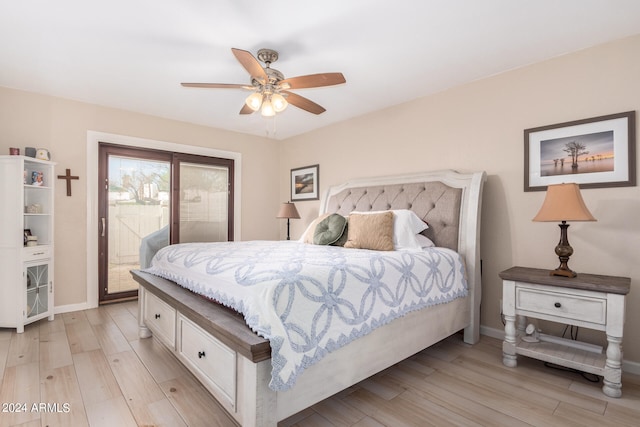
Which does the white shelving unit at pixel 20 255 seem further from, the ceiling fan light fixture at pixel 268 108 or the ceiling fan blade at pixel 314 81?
the ceiling fan blade at pixel 314 81

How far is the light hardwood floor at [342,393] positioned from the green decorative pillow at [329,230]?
1.25m

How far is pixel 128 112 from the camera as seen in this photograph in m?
3.93

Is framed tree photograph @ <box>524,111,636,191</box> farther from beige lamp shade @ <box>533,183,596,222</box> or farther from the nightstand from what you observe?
the nightstand

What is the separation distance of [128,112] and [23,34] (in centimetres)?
165

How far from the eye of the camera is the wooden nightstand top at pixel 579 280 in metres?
1.91

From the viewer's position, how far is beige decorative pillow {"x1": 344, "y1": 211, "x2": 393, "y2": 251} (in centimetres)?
273

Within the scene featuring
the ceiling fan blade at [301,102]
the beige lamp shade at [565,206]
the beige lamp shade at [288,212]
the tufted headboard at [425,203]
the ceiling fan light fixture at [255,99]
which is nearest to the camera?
the beige lamp shade at [565,206]

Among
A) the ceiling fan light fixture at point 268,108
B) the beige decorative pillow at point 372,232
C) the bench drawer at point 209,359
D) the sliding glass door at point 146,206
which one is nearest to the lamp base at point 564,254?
the beige decorative pillow at point 372,232

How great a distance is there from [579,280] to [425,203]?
52.9 inches

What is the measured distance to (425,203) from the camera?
311cm

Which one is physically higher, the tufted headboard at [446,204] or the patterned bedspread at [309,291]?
the tufted headboard at [446,204]

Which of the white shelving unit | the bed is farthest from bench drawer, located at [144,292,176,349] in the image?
the white shelving unit

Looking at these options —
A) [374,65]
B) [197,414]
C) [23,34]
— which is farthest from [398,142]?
[23,34]

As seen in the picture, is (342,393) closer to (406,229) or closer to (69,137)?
(406,229)
